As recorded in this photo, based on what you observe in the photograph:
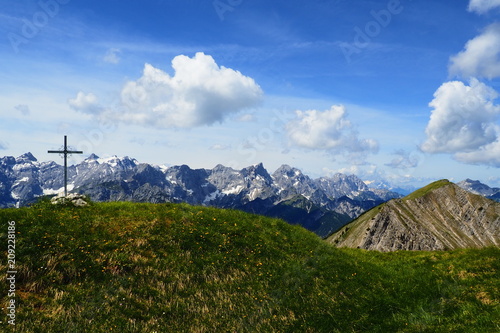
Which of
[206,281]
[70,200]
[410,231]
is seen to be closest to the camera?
[206,281]

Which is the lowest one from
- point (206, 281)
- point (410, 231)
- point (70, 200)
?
point (410, 231)

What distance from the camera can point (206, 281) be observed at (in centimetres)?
1922

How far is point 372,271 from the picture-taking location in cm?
2436

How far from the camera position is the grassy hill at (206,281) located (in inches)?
601

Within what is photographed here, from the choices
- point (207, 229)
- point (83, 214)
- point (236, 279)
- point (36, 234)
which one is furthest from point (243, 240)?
point (36, 234)

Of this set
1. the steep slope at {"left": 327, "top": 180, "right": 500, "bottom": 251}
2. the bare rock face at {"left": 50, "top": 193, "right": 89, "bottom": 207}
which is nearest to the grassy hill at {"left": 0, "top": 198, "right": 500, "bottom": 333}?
the bare rock face at {"left": 50, "top": 193, "right": 89, "bottom": 207}

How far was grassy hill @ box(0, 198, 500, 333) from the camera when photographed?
601 inches

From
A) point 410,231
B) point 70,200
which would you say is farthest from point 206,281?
point 410,231

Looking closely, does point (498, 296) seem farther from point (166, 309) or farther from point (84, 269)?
point (84, 269)

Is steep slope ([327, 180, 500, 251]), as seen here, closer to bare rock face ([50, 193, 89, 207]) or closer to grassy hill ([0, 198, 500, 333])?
grassy hill ([0, 198, 500, 333])

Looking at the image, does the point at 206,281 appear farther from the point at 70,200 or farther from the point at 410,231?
the point at 410,231

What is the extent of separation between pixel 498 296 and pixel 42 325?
2504 centimetres

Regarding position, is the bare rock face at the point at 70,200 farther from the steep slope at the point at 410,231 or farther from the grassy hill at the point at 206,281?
the steep slope at the point at 410,231

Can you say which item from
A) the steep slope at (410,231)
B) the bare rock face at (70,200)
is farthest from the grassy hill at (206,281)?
the steep slope at (410,231)
